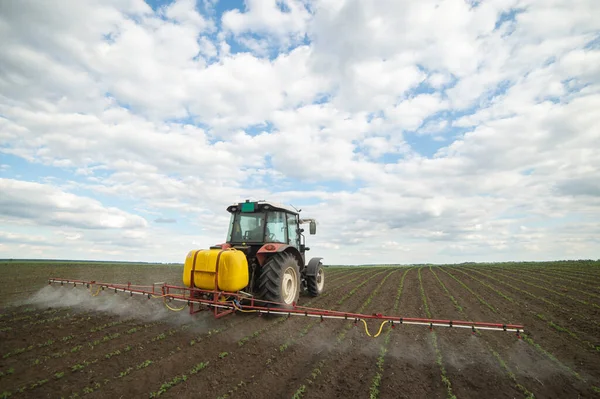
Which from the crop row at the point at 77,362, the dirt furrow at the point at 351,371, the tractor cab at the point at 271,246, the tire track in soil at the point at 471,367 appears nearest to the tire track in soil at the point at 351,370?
the dirt furrow at the point at 351,371

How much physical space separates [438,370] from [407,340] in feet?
4.74

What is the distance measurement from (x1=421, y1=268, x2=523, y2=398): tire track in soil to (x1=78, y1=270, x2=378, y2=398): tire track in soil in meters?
3.36

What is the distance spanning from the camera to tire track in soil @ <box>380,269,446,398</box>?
14.1 feet

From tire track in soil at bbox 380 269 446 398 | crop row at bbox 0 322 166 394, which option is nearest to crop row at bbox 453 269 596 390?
tire track in soil at bbox 380 269 446 398

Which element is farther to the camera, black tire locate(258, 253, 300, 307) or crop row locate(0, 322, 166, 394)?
black tire locate(258, 253, 300, 307)

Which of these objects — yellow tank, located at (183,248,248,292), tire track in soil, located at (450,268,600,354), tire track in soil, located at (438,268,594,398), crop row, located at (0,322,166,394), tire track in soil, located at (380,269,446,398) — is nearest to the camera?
crop row, located at (0,322,166,394)

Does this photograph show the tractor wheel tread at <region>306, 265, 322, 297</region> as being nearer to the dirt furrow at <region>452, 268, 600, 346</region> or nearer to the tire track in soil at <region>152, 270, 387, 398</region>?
the tire track in soil at <region>152, 270, 387, 398</region>

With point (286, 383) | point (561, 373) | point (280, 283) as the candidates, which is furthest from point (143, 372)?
point (561, 373)

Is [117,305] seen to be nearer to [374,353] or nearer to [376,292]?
[374,353]

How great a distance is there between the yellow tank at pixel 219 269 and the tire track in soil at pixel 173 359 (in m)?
0.94

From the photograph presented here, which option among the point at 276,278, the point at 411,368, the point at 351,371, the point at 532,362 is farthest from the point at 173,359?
the point at 532,362

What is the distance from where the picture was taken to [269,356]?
5.30m

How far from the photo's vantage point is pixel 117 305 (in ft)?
27.2

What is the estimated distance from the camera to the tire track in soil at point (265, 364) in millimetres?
4148
